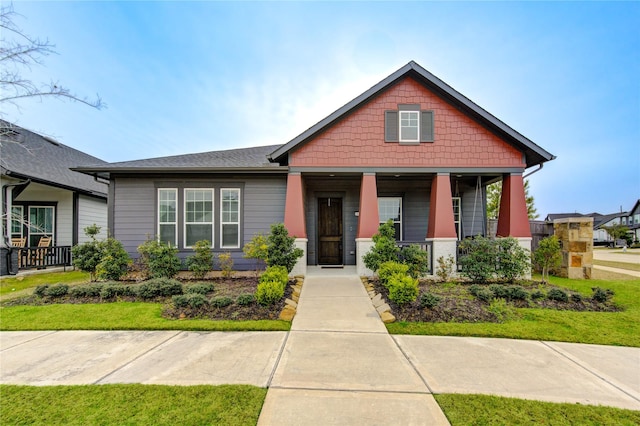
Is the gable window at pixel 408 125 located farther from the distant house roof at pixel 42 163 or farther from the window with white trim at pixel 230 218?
the distant house roof at pixel 42 163

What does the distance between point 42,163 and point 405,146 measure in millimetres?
13835

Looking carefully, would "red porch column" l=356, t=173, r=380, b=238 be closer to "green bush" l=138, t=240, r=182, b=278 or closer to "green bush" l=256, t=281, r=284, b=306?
"green bush" l=256, t=281, r=284, b=306

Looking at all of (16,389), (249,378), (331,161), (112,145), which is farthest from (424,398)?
(112,145)

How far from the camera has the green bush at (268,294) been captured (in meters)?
5.21

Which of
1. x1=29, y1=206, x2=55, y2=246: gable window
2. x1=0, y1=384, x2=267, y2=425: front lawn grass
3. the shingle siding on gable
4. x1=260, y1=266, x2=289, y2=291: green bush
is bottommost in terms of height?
x1=0, y1=384, x2=267, y2=425: front lawn grass

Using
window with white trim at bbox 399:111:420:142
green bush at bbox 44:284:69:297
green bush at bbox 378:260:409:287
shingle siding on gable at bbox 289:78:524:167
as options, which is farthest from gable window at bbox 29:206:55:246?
window with white trim at bbox 399:111:420:142

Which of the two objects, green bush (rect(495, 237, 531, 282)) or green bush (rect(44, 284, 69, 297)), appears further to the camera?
green bush (rect(495, 237, 531, 282))

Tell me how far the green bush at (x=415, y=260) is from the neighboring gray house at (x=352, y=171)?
1.18m

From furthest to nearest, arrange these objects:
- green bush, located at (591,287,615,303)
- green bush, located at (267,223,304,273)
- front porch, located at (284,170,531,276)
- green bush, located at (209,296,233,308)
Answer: front porch, located at (284,170,531,276), green bush, located at (267,223,304,273), green bush, located at (591,287,615,303), green bush, located at (209,296,233,308)

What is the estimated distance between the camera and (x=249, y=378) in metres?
2.99

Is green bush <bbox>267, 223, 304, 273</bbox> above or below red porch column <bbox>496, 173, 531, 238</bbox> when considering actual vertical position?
below

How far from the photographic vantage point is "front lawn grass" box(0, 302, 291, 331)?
4.58 metres

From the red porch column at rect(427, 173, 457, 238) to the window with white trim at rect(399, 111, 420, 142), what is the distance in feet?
4.52

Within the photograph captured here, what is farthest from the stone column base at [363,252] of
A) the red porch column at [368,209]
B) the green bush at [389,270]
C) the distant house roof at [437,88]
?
the distant house roof at [437,88]
